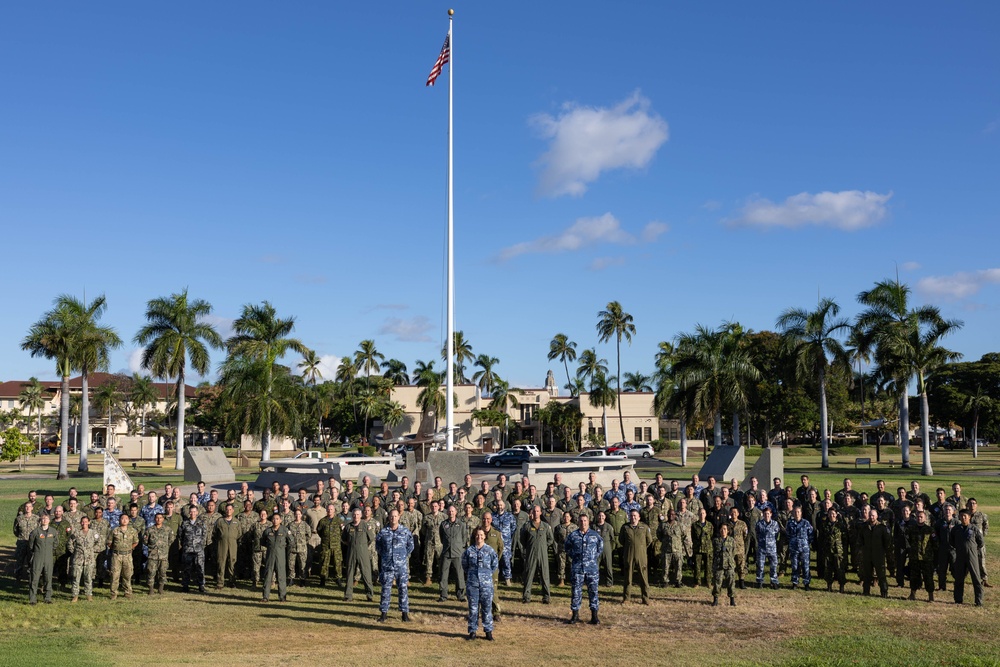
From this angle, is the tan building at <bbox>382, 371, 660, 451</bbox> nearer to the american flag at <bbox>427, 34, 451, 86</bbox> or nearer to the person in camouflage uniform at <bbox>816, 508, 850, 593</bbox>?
the american flag at <bbox>427, 34, 451, 86</bbox>

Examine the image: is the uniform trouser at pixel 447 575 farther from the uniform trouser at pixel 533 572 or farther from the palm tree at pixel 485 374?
Answer: the palm tree at pixel 485 374

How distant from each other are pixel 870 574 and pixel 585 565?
5501mm

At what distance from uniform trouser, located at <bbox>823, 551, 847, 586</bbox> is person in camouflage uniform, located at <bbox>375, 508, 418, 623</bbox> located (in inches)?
297

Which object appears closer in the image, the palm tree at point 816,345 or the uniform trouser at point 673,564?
the uniform trouser at point 673,564

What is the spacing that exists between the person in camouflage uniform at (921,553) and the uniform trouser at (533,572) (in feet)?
20.2

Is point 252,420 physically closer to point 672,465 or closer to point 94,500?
point 672,465

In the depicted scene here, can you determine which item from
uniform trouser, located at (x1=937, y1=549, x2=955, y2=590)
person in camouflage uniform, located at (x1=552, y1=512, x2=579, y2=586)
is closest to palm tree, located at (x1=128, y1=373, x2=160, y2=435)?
person in camouflage uniform, located at (x1=552, y1=512, x2=579, y2=586)

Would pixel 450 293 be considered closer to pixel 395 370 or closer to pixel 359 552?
pixel 359 552

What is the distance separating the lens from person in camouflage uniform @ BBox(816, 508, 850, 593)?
15000 mm

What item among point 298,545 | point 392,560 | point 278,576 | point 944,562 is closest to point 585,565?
point 392,560

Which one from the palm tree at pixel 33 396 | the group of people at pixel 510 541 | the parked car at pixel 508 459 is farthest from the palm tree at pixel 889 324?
the palm tree at pixel 33 396

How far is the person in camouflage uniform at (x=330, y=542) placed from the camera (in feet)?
50.7

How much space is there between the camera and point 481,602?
38.4ft

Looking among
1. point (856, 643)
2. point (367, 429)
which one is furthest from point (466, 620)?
point (367, 429)
